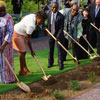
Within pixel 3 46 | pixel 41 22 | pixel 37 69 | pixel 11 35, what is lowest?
pixel 37 69

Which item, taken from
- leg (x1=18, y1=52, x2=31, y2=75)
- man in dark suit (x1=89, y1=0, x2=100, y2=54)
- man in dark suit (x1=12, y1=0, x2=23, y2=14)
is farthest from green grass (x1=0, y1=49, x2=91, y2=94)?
man in dark suit (x1=12, y1=0, x2=23, y2=14)

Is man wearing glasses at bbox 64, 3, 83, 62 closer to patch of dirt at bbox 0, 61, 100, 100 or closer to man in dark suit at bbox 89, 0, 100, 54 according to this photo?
patch of dirt at bbox 0, 61, 100, 100

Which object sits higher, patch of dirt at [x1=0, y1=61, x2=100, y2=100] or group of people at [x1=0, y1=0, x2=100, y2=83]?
group of people at [x1=0, y1=0, x2=100, y2=83]

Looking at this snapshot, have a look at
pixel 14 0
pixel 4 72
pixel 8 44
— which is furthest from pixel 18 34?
pixel 14 0

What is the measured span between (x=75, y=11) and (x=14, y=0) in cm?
885

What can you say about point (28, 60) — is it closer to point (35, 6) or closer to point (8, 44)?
point (8, 44)

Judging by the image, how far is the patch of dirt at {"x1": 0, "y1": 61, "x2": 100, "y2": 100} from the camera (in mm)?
5098

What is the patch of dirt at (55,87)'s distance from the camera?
5098mm

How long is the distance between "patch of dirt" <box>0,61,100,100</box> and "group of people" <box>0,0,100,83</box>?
0.59 metres

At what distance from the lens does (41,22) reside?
6008 millimetres

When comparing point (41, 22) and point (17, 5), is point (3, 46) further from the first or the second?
point (17, 5)

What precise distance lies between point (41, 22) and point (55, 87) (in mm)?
1494

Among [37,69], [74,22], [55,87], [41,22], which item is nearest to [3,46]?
[41,22]

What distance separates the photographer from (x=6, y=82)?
5980mm
